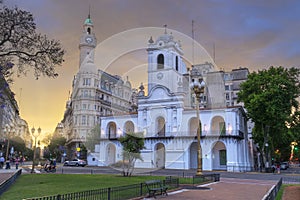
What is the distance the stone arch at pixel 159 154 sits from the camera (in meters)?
49.8

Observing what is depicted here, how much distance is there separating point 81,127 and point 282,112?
45.5m

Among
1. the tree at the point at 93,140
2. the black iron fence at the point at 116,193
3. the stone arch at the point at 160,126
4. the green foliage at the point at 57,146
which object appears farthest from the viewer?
the green foliage at the point at 57,146

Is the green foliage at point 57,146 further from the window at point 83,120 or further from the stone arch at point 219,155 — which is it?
the stone arch at point 219,155

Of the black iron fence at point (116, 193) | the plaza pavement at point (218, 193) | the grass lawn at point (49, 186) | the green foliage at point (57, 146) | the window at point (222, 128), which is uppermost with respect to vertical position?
the window at point (222, 128)

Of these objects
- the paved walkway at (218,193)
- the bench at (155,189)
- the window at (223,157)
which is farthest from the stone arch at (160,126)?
the bench at (155,189)

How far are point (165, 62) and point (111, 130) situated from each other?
17.4 m

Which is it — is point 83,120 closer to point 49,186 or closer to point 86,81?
point 86,81

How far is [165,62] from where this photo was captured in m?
59.6

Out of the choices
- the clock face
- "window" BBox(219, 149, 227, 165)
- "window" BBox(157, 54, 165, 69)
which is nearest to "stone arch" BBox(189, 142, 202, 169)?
"window" BBox(219, 149, 227, 165)

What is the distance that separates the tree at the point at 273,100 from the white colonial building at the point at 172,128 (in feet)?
10.9

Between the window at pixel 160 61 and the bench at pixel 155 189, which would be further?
the window at pixel 160 61

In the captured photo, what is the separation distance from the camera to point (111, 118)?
5488 centimetres

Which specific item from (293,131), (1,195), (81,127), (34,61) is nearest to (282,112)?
(293,131)

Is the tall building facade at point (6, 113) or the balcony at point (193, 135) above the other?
the tall building facade at point (6, 113)
